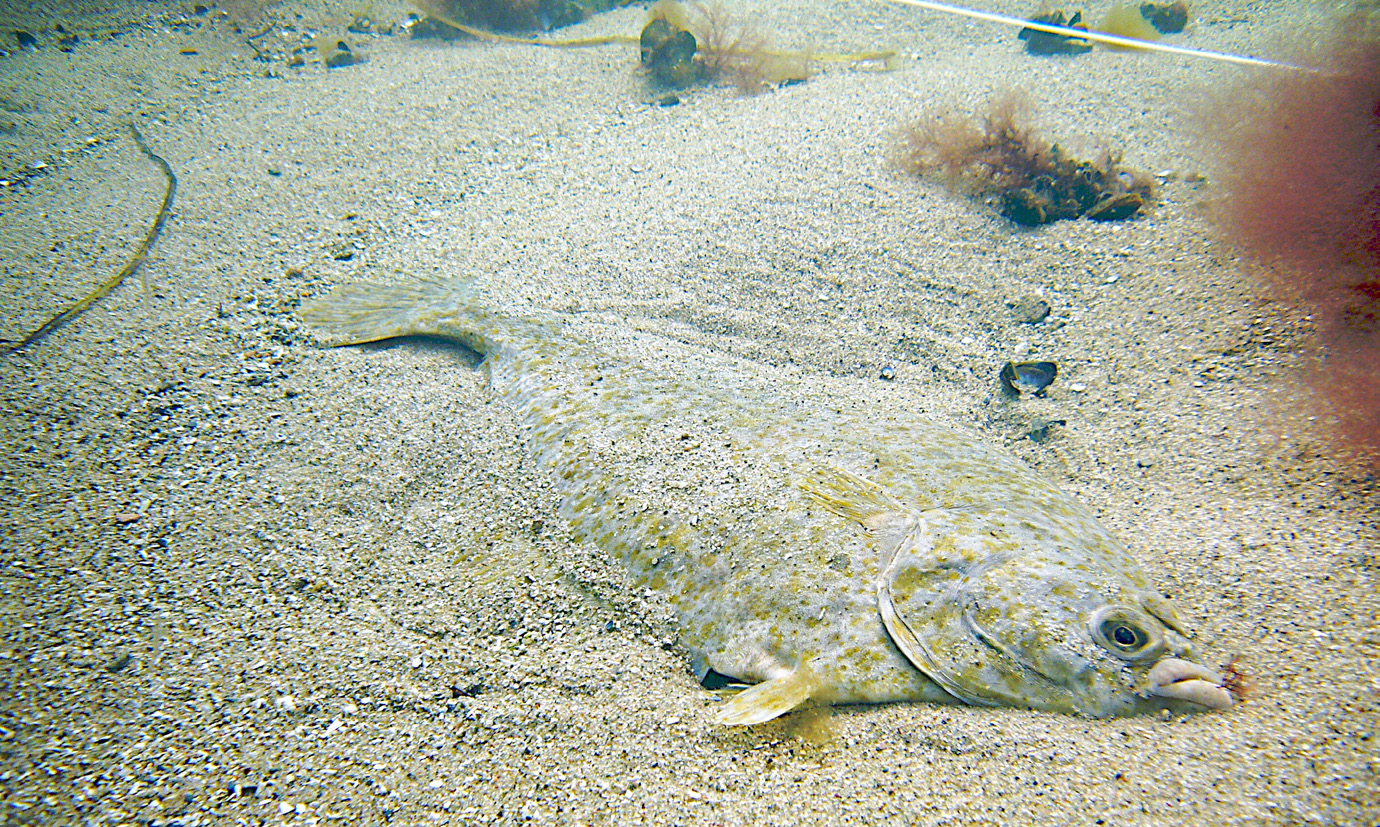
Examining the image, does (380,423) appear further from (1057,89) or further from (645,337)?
(1057,89)

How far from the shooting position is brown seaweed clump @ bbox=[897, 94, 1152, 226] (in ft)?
15.5

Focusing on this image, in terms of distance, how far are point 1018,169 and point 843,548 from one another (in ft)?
14.5

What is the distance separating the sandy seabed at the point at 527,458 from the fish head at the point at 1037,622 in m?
0.10

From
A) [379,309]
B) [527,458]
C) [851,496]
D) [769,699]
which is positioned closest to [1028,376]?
[851,496]

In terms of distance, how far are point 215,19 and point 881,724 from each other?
37.0 feet

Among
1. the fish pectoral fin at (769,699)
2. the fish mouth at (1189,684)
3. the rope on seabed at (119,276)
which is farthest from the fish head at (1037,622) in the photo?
the rope on seabed at (119,276)

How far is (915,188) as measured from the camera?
514 cm

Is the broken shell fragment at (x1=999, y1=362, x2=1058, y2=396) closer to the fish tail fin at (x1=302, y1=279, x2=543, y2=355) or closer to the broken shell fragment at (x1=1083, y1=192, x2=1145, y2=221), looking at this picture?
the broken shell fragment at (x1=1083, y1=192, x2=1145, y2=221)

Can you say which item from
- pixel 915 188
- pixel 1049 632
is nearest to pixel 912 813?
pixel 1049 632

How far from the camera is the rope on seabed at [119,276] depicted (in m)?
3.23

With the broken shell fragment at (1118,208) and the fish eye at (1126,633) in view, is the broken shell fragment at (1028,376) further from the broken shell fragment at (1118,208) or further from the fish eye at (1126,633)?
the broken shell fragment at (1118,208)

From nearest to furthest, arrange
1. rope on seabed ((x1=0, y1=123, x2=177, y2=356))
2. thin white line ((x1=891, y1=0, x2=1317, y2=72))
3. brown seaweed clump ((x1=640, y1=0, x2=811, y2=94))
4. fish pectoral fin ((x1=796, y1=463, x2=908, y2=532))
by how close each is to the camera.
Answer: fish pectoral fin ((x1=796, y1=463, x2=908, y2=532)) < rope on seabed ((x1=0, y1=123, x2=177, y2=356)) < thin white line ((x1=891, y1=0, x2=1317, y2=72)) < brown seaweed clump ((x1=640, y1=0, x2=811, y2=94))

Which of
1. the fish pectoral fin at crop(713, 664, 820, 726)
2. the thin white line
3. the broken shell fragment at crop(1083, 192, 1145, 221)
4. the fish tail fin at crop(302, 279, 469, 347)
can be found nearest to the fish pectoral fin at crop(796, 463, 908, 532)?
the fish pectoral fin at crop(713, 664, 820, 726)

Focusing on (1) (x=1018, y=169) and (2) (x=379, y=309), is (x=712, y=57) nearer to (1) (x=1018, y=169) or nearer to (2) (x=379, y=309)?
(1) (x=1018, y=169)
